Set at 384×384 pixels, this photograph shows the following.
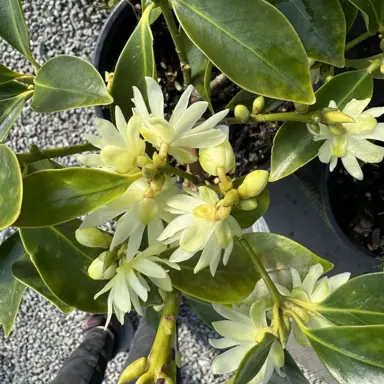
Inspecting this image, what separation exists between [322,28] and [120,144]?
0.30 m

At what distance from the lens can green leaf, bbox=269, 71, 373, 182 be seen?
58cm

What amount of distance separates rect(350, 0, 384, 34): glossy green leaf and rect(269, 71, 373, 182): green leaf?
6 centimetres

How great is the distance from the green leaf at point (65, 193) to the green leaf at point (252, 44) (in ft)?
0.52

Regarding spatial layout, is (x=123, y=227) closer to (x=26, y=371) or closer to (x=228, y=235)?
(x=228, y=235)

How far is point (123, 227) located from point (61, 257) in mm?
178

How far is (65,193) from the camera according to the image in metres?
0.41

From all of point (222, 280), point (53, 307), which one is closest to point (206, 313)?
point (222, 280)

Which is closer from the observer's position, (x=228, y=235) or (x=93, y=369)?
(x=228, y=235)

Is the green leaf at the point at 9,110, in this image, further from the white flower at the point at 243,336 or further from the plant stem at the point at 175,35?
the white flower at the point at 243,336

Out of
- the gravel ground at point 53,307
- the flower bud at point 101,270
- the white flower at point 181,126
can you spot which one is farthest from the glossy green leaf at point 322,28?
the gravel ground at point 53,307

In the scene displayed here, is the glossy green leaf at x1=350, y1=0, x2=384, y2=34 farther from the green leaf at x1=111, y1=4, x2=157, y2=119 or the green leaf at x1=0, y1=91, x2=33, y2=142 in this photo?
the green leaf at x1=0, y1=91, x2=33, y2=142

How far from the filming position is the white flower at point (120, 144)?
39 centimetres

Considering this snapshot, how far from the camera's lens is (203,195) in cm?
41

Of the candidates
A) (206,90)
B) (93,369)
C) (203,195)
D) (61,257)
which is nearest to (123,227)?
(203,195)
